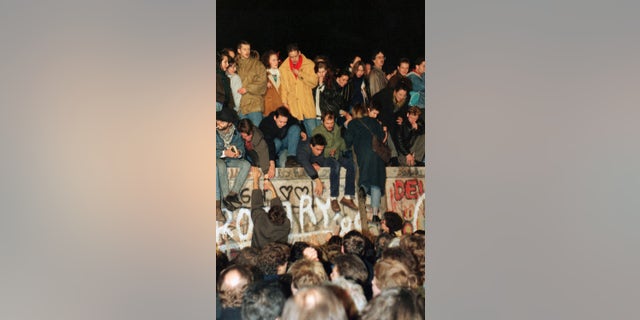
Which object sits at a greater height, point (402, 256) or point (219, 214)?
point (219, 214)

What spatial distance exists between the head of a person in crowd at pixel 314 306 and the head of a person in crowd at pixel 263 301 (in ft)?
0.16

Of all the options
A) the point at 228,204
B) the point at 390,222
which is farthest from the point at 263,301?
the point at 390,222

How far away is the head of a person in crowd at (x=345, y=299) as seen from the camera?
4.17m

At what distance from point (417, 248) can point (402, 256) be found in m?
0.10

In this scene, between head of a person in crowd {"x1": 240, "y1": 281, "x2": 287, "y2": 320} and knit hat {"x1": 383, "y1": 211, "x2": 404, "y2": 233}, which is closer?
head of a person in crowd {"x1": 240, "y1": 281, "x2": 287, "y2": 320}

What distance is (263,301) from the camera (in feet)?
13.5

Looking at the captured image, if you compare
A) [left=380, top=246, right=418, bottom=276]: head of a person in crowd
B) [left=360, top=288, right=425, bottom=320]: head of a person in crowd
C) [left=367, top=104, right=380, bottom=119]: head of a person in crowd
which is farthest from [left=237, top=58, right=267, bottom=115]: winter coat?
[left=360, top=288, right=425, bottom=320]: head of a person in crowd

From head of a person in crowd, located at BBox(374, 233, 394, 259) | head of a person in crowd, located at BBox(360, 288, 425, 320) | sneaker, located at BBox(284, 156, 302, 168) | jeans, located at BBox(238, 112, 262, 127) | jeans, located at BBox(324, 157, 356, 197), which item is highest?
jeans, located at BBox(238, 112, 262, 127)

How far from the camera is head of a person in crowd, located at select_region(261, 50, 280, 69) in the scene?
13.7 ft

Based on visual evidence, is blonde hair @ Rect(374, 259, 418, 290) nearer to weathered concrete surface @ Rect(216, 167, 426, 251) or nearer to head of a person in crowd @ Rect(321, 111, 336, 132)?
weathered concrete surface @ Rect(216, 167, 426, 251)

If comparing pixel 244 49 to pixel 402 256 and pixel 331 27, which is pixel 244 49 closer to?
pixel 331 27

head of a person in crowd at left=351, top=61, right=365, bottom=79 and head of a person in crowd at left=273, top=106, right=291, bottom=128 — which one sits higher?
head of a person in crowd at left=351, top=61, right=365, bottom=79
